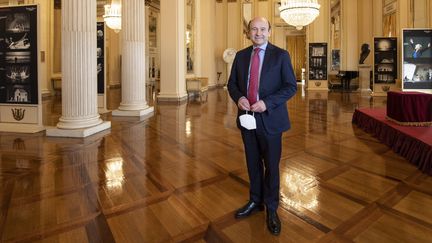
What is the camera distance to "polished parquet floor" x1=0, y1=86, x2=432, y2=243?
220 cm

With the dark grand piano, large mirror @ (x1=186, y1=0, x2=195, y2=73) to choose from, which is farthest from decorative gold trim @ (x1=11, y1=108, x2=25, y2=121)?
the dark grand piano

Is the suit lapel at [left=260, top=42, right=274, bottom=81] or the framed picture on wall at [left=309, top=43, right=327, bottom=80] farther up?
the framed picture on wall at [left=309, top=43, right=327, bottom=80]

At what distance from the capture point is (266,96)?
220 cm

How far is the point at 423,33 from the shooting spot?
32.1ft

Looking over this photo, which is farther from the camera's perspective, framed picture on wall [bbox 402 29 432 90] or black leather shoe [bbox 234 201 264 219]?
framed picture on wall [bbox 402 29 432 90]

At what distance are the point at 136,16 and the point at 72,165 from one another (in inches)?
199

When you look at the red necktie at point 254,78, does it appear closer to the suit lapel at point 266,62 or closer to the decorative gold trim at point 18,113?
the suit lapel at point 266,62

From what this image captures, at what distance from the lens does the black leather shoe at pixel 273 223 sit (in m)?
2.17

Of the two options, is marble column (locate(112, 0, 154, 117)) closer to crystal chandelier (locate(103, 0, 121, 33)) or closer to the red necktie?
crystal chandelier (locate(103, 0, 121, 33))

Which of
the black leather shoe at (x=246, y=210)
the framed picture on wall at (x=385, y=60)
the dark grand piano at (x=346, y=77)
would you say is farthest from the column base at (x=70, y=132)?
the dark grand piano at (x=346, y=77)

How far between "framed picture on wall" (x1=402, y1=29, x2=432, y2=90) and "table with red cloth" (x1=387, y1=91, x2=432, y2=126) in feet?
17.3

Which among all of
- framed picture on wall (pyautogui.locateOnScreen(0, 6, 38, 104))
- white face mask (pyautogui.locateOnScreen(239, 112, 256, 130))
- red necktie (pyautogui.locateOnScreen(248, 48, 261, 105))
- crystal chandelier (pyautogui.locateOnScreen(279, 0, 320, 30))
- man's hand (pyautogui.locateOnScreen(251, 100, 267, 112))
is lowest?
white face mask (pyautogui.locateOnScreen(239, 112, 256, 130))

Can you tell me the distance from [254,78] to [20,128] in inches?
198

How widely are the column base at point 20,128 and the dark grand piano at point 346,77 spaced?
46.6 ft
